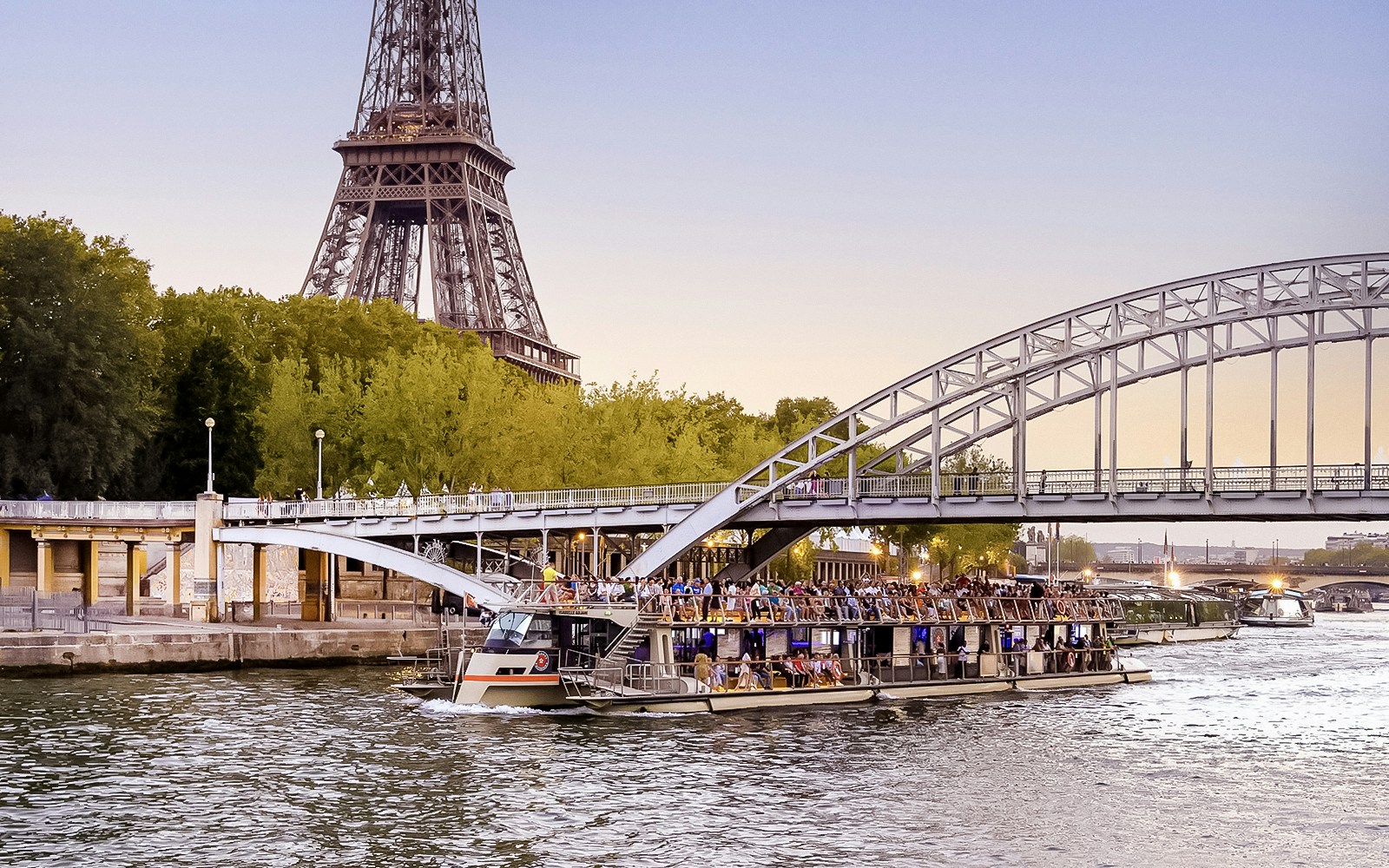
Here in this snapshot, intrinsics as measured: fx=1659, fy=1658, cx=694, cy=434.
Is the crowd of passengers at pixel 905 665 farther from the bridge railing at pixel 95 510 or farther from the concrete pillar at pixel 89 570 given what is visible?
the concrete pillar at pixel 89 570

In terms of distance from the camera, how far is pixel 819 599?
51750 millimetres

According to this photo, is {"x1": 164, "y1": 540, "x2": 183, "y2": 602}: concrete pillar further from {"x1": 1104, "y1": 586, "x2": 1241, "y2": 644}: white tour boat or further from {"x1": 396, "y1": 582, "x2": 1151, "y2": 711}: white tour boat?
{"x1": 1104, "y1": 586, "x2": 1241, "y2": 644}: white tour boat

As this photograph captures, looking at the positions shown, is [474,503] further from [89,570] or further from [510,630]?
[510,630]

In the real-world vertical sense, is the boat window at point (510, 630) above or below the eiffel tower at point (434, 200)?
below

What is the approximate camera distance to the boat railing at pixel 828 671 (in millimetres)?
47156

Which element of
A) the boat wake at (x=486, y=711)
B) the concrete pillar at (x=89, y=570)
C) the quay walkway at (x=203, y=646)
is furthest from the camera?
the concrete pillar at (x=89, y=570)

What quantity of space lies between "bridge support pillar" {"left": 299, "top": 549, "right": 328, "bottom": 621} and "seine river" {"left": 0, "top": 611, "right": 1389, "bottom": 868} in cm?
1783

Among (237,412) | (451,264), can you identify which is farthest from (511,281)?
(237,412)

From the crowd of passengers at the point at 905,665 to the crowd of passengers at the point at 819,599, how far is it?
1191mm

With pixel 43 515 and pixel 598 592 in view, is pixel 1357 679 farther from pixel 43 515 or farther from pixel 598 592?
pixel 43 515

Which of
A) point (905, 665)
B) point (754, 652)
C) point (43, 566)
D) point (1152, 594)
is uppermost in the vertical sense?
point (43, 566)

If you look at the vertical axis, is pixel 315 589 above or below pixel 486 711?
above

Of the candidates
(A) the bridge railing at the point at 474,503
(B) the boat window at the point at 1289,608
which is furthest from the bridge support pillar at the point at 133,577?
(B) the boat window at the point at 1289,608

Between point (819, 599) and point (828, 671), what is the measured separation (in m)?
2.32
